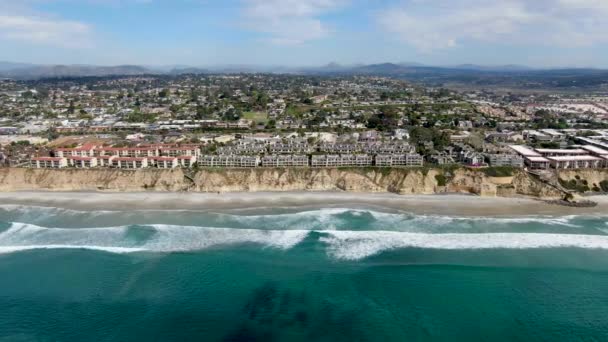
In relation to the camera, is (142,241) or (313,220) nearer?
(142,241)

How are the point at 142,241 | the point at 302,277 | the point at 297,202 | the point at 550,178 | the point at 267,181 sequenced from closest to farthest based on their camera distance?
the point at 302,277
the point at 142,241
the point at 297,202
the point at 550,178
the point at 267,181

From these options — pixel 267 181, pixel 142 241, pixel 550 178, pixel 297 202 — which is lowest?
pixel 142 241

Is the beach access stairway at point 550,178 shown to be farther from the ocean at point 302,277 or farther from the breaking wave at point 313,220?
the ocean at point 302,277

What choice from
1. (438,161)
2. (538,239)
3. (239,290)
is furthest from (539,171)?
(239,290)

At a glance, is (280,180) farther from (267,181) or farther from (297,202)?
(297,202)

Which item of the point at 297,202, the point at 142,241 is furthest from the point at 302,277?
the point at 297,202

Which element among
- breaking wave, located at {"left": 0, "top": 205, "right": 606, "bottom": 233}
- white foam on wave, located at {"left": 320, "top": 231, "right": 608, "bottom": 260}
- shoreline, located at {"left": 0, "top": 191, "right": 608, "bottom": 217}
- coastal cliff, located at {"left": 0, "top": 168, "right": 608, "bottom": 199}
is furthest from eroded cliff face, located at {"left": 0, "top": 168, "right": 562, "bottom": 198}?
white foam on wave, located at {"left": 320, "top": 231, "right": 608, "bottom": 260}

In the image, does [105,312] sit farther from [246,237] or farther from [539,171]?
[539,171]
